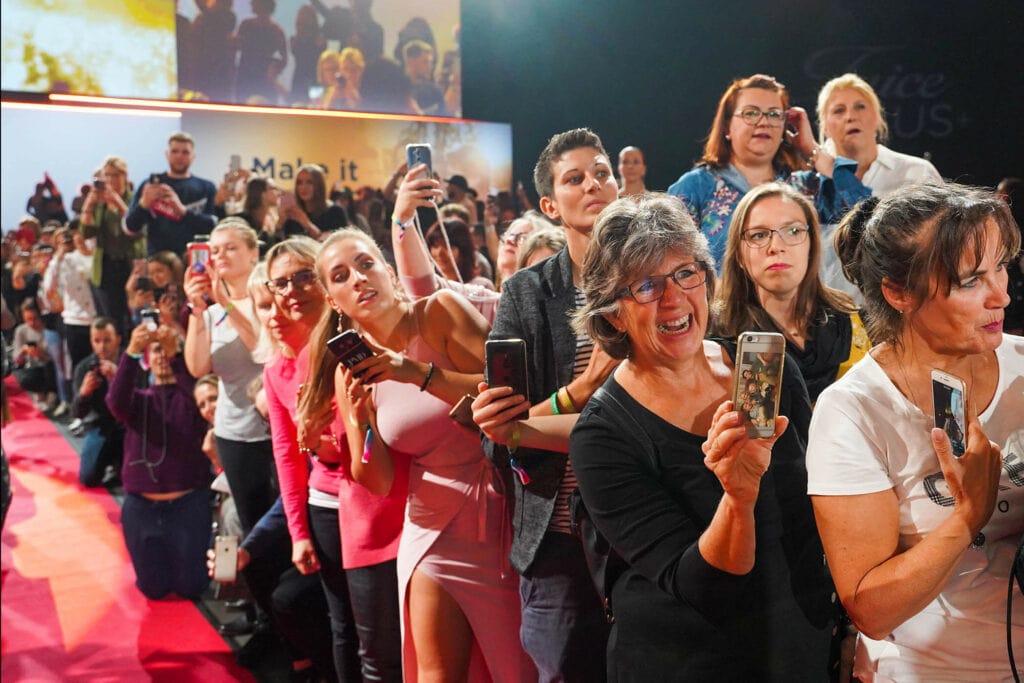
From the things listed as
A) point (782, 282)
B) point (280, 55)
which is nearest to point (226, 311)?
point (280, 55)

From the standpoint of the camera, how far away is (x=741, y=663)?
4.93 ft

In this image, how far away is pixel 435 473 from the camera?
2.29 metres

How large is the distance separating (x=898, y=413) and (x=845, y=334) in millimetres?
737

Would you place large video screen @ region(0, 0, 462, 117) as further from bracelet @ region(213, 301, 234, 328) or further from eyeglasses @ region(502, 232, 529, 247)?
eyeglasses @ region(502, 232, 529, 247)

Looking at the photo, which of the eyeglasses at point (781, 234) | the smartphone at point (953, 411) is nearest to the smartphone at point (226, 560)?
the eyeglasses at point (781, 234)

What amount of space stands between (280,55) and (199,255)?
64.1 inches

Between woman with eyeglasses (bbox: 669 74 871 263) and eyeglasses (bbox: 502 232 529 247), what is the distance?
0.38 m

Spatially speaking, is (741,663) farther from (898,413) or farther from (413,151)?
(413,151)

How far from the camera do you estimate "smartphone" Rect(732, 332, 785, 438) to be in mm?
1334

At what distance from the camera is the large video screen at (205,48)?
434 centimetres

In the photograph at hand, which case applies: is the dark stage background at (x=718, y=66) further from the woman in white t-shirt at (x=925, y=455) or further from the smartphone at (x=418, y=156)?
the woman in white t-shirt at (x=925, y=455)

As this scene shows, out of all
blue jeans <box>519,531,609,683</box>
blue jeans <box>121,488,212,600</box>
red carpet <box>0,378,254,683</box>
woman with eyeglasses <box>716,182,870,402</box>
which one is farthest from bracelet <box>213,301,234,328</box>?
woman with eyeglasses <box>716,182,870,402</box>

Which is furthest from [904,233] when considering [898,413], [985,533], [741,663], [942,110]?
[942,110]

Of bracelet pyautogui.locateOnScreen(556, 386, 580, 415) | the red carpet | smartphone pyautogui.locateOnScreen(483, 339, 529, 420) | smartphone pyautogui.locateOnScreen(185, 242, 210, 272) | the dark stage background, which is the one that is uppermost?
the dark stage background
